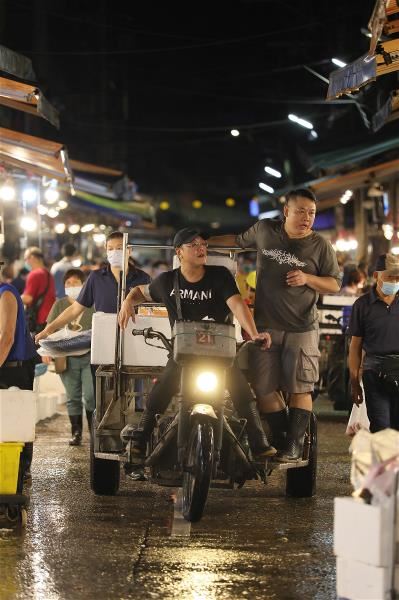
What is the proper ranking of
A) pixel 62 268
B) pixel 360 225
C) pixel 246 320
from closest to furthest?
1. pixel 246 320
2. pixel 62 268
3. pixel 360 225

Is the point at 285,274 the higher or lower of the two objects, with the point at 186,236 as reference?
lower

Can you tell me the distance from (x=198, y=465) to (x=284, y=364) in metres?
1.52

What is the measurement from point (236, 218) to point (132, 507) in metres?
96.2

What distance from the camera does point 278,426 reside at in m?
9.09

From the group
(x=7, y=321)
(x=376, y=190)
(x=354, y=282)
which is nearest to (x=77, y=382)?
(x=7, y=321)

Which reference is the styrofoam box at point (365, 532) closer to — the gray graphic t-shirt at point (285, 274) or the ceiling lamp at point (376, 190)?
the gray graphic t-shirt at point (285, 274)

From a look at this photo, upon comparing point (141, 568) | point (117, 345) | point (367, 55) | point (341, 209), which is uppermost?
point (341, 209)

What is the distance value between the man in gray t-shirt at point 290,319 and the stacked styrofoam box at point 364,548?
330 cm

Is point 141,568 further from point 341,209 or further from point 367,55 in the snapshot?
point 341,209

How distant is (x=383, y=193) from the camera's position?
1046 inches

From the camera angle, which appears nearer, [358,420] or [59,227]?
[358,420]

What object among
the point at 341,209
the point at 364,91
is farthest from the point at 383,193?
the point at 341,209

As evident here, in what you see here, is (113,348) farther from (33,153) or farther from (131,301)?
(33,153)

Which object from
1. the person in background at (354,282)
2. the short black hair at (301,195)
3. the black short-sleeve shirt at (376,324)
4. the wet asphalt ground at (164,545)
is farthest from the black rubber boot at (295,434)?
the person in background at (354,282)
